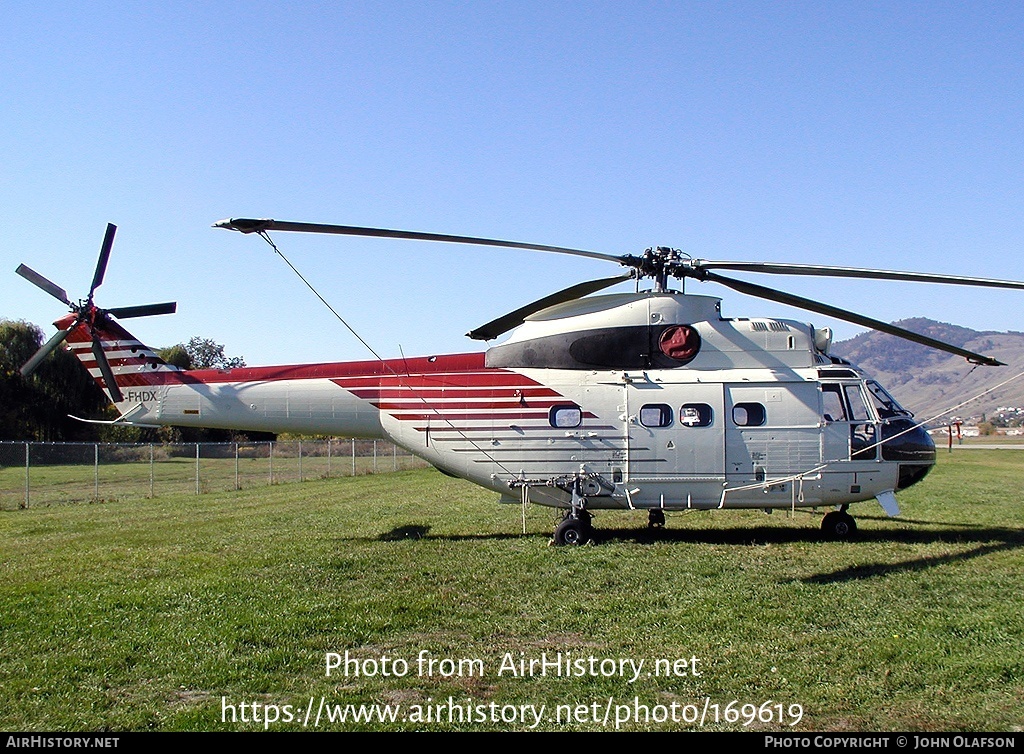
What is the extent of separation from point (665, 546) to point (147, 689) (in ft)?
27.3

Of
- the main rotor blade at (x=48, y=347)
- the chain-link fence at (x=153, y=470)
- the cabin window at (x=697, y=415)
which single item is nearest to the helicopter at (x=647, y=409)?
the cabin window at (x=697, y=415)

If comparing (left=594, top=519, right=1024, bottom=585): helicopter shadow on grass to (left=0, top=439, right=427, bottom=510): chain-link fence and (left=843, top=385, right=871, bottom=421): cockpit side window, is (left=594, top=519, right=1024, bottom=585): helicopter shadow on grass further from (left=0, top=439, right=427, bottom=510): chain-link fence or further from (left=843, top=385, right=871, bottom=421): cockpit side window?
(left=0, top=439, right=427, bottom=510): chain-link fence

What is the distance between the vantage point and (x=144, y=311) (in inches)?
631

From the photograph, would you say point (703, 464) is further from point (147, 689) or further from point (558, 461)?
point (147, 689)

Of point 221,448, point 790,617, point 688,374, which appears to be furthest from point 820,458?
point 221,448

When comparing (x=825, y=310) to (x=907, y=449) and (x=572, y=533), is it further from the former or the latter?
(x=572, y=533)

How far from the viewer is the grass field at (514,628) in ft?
19.8

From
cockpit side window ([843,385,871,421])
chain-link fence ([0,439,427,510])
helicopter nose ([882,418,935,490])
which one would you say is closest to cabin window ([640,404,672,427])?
cockpit side window ([843,385,871,421])

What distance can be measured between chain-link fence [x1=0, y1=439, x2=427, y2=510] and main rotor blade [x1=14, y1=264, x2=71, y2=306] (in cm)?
1009

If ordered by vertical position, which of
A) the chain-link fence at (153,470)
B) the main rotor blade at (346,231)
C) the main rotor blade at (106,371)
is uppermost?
the main rotor blade at (346,231)

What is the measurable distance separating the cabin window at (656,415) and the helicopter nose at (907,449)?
3622 millimetres

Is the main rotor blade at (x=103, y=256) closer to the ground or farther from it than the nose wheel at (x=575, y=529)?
farther from it

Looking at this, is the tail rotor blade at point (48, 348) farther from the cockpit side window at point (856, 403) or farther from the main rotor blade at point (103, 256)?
the cockpit side window at point (856, 403)

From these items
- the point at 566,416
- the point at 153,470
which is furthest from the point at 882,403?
the point at 153,470
